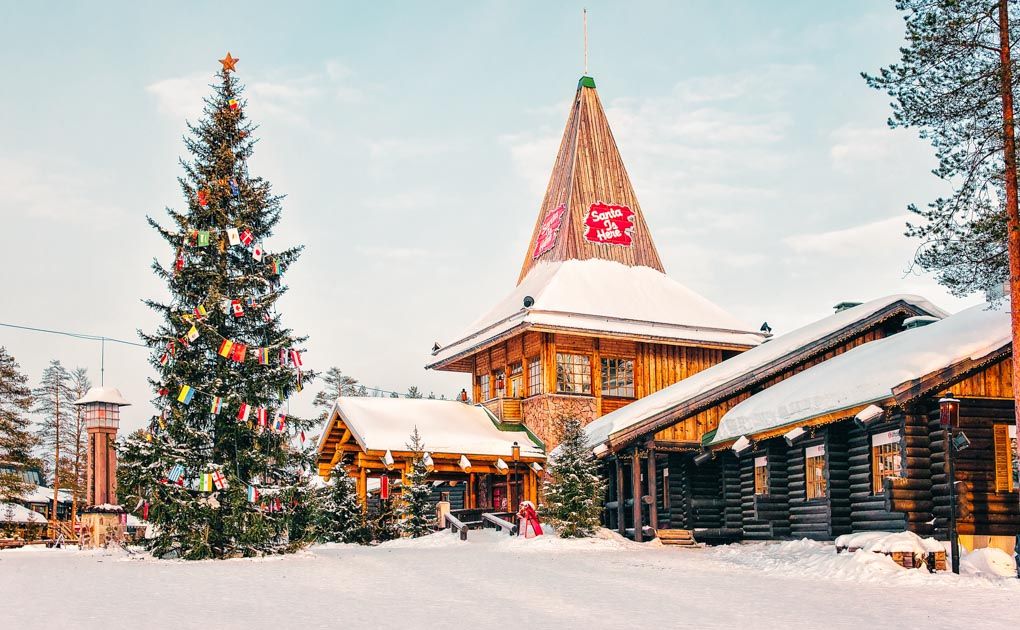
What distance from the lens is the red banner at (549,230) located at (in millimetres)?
41531

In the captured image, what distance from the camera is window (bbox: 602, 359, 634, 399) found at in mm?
37938

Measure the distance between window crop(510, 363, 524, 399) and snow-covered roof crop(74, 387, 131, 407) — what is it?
1291 cm

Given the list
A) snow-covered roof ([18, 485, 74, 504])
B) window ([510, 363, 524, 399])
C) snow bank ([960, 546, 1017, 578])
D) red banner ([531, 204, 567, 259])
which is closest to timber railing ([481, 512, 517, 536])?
window ([510, 363, 524, 399])

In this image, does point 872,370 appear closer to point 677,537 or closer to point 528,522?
point 677,537

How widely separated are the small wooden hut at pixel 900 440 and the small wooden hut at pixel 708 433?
2.03m

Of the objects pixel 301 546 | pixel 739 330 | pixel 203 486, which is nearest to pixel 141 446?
pixel 203 486

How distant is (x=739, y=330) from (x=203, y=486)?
21.7 meters

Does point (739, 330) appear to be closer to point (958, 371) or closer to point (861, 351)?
point (861, 351)

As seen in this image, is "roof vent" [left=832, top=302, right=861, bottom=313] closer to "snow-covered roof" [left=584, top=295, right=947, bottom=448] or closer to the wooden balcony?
"snow-covered roof" [left=584, top=295, right=947, bottom=448]

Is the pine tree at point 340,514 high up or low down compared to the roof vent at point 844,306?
down

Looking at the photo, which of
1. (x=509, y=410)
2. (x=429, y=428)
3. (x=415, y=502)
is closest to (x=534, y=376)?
(x=509, y=410)

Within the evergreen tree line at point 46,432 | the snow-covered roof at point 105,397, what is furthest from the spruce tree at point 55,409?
the snow-covered roof at point 105,397

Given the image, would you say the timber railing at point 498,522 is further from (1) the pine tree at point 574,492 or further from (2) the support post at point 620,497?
(2) the support post at point 620,497

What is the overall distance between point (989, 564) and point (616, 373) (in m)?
20.1
